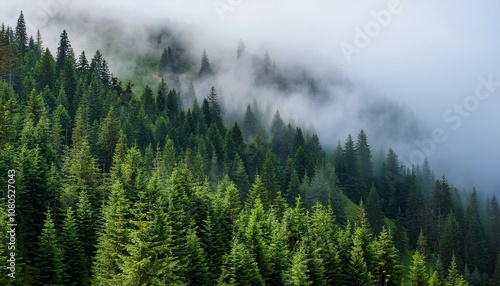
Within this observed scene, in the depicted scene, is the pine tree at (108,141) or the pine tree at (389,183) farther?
the pine tree at (389,183)

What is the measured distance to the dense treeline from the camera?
175ft

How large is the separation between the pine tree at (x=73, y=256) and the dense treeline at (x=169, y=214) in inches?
4.9

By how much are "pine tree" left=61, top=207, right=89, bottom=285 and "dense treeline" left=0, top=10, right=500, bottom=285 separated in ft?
0.41

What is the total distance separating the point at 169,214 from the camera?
2319 inches

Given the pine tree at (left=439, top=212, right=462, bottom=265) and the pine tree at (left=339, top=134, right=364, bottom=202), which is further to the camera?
the pine tree at (left=339, top=134, right=364, bottom=202)

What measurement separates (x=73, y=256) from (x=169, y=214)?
1150 cm

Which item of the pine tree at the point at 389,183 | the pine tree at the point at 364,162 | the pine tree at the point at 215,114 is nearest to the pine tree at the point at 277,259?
the pine tree at the point at 215,114

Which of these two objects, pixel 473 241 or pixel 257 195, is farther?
pixel 473 241

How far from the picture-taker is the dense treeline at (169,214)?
53469mm

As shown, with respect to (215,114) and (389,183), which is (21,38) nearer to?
(215,114)

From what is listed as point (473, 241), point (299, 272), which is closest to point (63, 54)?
point (299, 272)

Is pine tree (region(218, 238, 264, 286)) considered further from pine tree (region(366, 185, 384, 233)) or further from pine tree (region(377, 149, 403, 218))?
pine tree (region(377, 149, 403, 218))

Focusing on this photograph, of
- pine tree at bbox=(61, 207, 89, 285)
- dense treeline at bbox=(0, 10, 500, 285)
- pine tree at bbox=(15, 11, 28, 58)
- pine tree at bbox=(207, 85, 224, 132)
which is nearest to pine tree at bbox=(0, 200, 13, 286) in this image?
dense treeline at bbox=(0, 10, 500, 285)

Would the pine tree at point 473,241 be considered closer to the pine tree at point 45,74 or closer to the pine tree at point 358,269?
the pine tree at point 358,269
